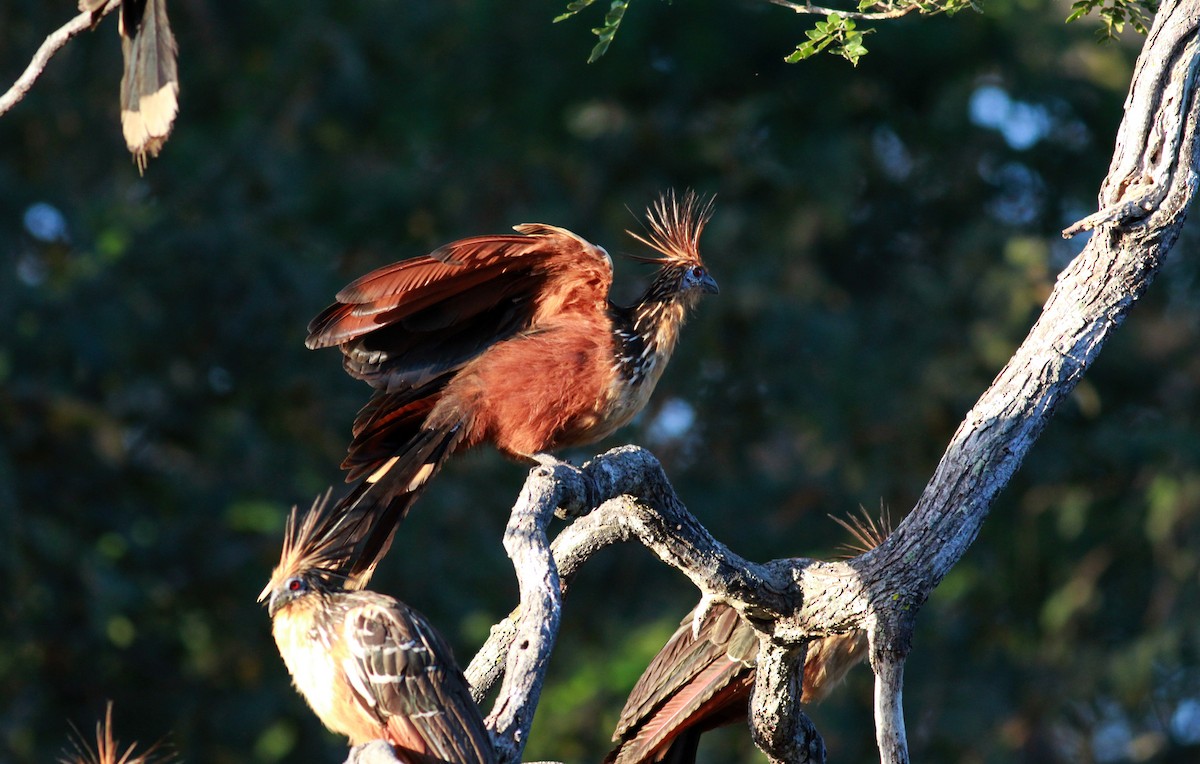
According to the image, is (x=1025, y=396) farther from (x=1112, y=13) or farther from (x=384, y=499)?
(x=384, y=499)

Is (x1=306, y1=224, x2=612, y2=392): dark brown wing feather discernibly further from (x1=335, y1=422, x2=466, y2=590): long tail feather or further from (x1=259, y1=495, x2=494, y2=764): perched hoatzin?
(x1=259, y1=495, x2=494, y2=764): perched hoatzin

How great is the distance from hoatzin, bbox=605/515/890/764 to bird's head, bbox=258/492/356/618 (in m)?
1.09

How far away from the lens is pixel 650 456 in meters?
3.37

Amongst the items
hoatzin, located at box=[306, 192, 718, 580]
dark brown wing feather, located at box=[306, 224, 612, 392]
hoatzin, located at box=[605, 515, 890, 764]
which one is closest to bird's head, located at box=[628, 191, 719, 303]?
hoatzin, located at box=[306, 192, 718, 580]

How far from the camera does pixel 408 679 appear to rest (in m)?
3.26

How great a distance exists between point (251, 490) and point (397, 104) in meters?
3.23

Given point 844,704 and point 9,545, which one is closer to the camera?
point 9,545

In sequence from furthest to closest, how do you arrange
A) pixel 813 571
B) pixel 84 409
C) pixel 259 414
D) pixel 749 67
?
pixel 749 67 → pixel 259 414 → pixel 84 409 → pixel 813 571

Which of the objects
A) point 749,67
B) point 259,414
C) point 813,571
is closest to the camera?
point 813,571

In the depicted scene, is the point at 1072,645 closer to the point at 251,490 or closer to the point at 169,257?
the point at 251,490

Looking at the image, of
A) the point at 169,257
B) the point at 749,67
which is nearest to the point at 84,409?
the point at 169,257

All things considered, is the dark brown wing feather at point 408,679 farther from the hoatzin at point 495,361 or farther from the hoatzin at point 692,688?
the hoatzin at point 692,688

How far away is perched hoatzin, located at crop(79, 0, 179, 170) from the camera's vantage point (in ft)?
13.6

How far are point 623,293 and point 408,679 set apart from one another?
7.32m
